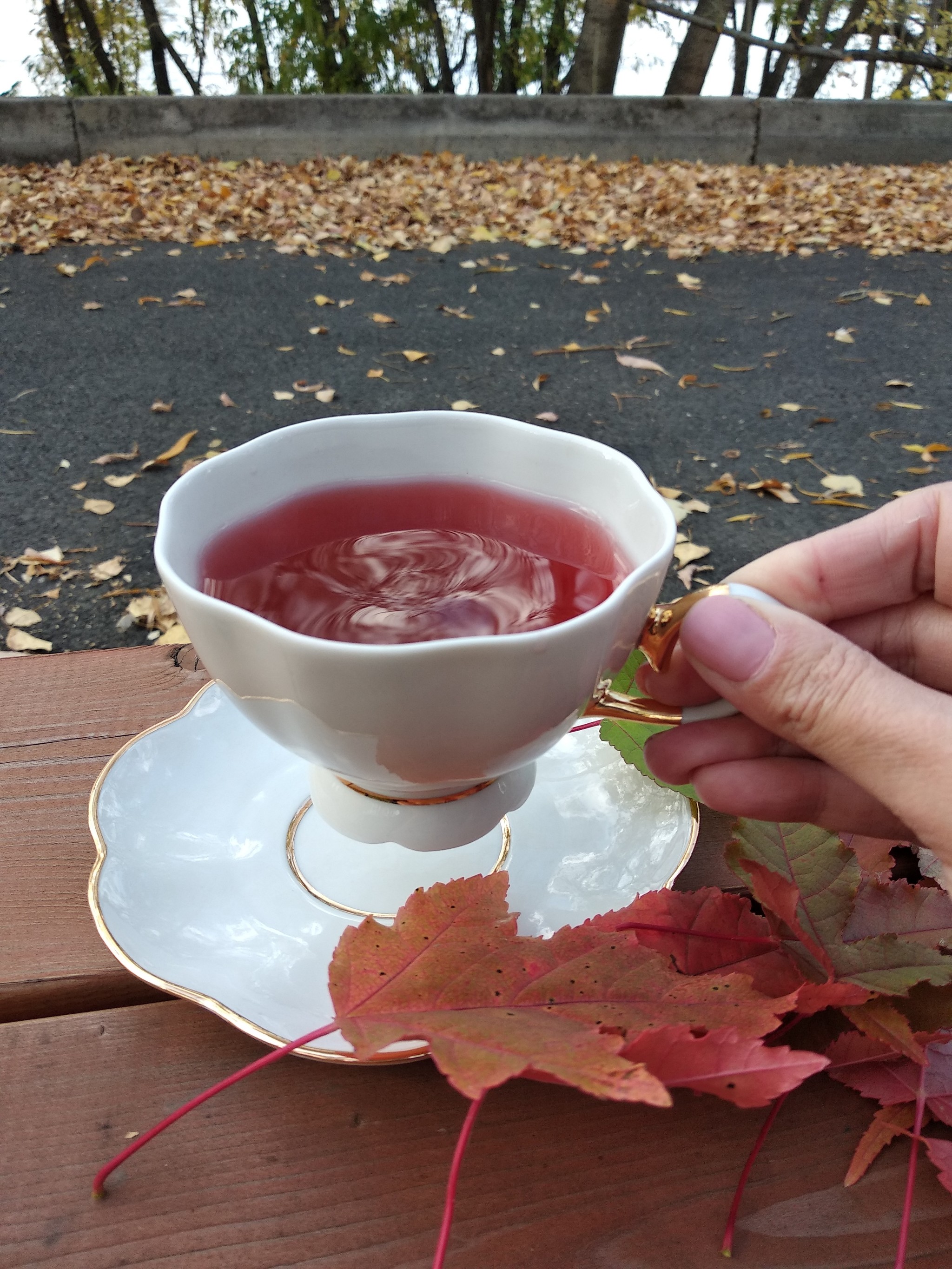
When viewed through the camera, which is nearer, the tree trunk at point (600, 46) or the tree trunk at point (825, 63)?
the tree trunk at point (600, 46)

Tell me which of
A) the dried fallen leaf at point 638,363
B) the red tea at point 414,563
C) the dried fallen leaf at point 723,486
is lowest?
the dried fallen leaf at point 723,486

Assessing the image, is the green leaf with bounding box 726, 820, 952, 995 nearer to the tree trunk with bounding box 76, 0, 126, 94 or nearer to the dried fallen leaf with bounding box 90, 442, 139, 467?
the dried fallen leaf with bounding box 90, 442, 139, 467

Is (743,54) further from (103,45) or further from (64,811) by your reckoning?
(64,811)

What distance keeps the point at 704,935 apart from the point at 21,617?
1.97 m

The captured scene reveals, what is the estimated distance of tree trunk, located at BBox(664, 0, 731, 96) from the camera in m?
6.19

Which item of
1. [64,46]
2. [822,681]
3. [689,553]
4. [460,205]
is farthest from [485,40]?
[822,681]

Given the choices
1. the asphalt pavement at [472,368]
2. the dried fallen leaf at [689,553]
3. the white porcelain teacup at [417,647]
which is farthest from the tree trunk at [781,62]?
the white porcelain teacup at [417,647]

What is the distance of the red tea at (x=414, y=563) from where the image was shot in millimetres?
633

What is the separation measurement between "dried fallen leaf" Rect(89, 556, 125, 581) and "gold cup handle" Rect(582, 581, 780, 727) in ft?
6.25

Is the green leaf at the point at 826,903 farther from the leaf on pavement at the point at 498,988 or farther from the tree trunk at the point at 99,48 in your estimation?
the tree trunk at the point at 99,48

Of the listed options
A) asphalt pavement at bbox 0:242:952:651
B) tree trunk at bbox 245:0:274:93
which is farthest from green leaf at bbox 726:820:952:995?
tree trunk at bbox 245:0:274:93

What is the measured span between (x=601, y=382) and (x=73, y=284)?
2.19 meters

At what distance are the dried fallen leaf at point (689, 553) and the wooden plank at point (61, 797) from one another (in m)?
1.64

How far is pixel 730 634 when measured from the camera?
2.05 ft
